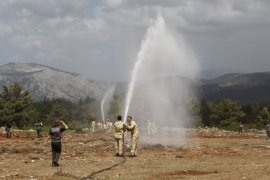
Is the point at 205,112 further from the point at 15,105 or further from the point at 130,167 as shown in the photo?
the point at 130,167

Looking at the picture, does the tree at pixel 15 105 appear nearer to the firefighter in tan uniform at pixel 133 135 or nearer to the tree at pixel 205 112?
the tree at pixel 205 112

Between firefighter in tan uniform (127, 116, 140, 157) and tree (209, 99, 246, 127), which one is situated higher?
tree (209, 99, 246, 127)

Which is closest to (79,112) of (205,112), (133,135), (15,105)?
(205,112)

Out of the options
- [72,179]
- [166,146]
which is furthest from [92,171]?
[166,146]

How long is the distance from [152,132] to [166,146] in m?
23.6

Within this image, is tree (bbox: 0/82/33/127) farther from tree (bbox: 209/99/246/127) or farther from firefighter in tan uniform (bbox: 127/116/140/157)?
firefighter in tan uniform (bbox: 127/116/140/157)

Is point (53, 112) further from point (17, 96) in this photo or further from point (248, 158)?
point (248, 158)

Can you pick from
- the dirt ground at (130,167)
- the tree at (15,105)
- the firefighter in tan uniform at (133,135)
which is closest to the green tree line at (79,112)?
the tree at (15,105)

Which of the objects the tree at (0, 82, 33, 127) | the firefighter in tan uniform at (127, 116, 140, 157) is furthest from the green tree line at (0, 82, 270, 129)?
the firefighter in tan uniform at (127, 116, 140, 157)

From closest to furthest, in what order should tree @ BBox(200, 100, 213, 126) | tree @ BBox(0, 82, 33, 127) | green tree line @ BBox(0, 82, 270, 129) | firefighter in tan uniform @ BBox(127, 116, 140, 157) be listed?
firefighter in tan uniform @ BBox(127, 116, 140, 157), tree @ BBox(0, 82, 33, 127), green tree line @ BBox(0, 82, 270, 129), tree @ BBox(200, 100, 213, 126)

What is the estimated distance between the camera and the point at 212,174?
71.7ft

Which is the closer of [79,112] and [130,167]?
[130,167]

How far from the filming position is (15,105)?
4141 inches

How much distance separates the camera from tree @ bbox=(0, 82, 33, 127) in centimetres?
10294
